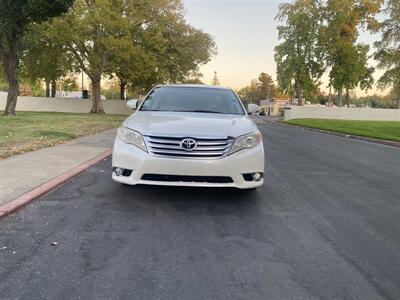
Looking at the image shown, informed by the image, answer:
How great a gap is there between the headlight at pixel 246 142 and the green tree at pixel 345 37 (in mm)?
47252

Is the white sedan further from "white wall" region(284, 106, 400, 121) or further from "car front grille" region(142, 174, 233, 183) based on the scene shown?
"white wall" region(284, 106, 400, 121)

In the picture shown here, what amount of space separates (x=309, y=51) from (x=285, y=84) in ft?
15.3

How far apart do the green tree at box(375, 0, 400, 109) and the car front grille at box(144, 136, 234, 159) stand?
150 feet

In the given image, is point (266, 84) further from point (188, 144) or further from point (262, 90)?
point (188, 144)

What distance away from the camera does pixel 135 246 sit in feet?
13.7

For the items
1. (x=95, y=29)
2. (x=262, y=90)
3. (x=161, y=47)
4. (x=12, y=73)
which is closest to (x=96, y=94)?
(x=161, y=47)

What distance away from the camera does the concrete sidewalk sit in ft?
20.4

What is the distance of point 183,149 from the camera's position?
5.45m

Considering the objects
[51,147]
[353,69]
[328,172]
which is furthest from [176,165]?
[353,69]

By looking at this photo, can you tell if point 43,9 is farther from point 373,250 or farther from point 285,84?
point 285,84

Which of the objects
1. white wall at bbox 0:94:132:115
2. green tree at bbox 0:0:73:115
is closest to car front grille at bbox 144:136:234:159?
green tree at bbox 0:0:73:115

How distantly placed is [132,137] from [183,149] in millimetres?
763

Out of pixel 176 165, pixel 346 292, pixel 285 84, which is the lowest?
pixel 346 292

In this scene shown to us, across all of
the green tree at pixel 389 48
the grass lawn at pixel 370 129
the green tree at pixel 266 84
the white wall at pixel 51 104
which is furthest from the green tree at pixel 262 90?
the grass lawn at pixel 370 129
